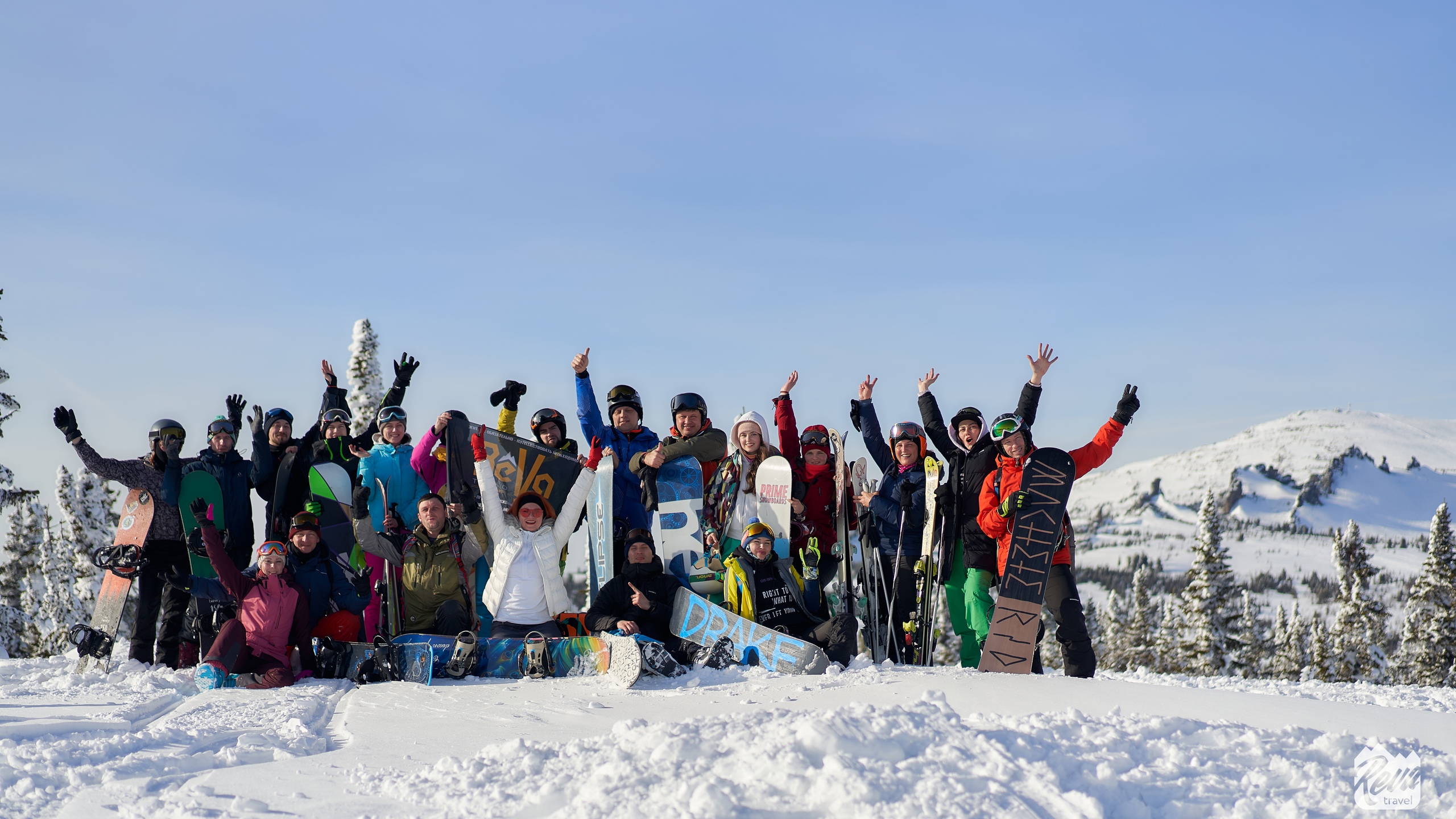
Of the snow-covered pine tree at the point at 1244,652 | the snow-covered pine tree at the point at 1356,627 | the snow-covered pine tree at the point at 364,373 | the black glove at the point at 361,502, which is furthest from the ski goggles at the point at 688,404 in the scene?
the snow-covered pine tree at the point at 1356,627

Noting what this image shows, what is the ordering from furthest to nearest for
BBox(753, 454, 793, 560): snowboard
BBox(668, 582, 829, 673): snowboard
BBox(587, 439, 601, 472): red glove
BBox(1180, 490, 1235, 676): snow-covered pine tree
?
BBox(1180, 490, 1235, 676): snow-covered pine tree
BBox(753, 454, 793, 560): snowboard
BBox(587, 439, 601, 472): red glove
BBox(668, 582, 829, 673): snowboard

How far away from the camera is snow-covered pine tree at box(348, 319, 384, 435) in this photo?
77.3 ft

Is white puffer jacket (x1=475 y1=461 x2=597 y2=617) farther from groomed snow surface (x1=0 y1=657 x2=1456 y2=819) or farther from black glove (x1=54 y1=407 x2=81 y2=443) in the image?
black glove (x1=54 y1=407 x2=81 y2=443)

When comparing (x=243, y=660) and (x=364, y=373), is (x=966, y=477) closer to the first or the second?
(x=243, y=660)

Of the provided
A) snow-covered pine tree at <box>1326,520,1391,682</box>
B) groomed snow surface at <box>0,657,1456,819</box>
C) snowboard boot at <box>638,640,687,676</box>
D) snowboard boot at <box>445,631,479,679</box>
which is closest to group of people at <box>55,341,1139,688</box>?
snowboard boot at <box>638,640,687,676</box>

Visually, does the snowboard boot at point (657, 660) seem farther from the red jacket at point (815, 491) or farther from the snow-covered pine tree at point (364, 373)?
the snow-covered pine tree at point (364, 373)

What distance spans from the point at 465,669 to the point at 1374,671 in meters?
27.7

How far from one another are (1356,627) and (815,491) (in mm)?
26259

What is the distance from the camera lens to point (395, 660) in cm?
755

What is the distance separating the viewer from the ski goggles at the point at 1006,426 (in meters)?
7.79

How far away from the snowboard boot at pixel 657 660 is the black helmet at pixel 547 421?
8.92 ft

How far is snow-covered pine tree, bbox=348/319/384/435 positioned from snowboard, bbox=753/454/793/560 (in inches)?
660

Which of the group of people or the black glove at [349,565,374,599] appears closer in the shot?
the group of people

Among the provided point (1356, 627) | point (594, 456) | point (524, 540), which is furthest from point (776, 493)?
point (1356, 627)
